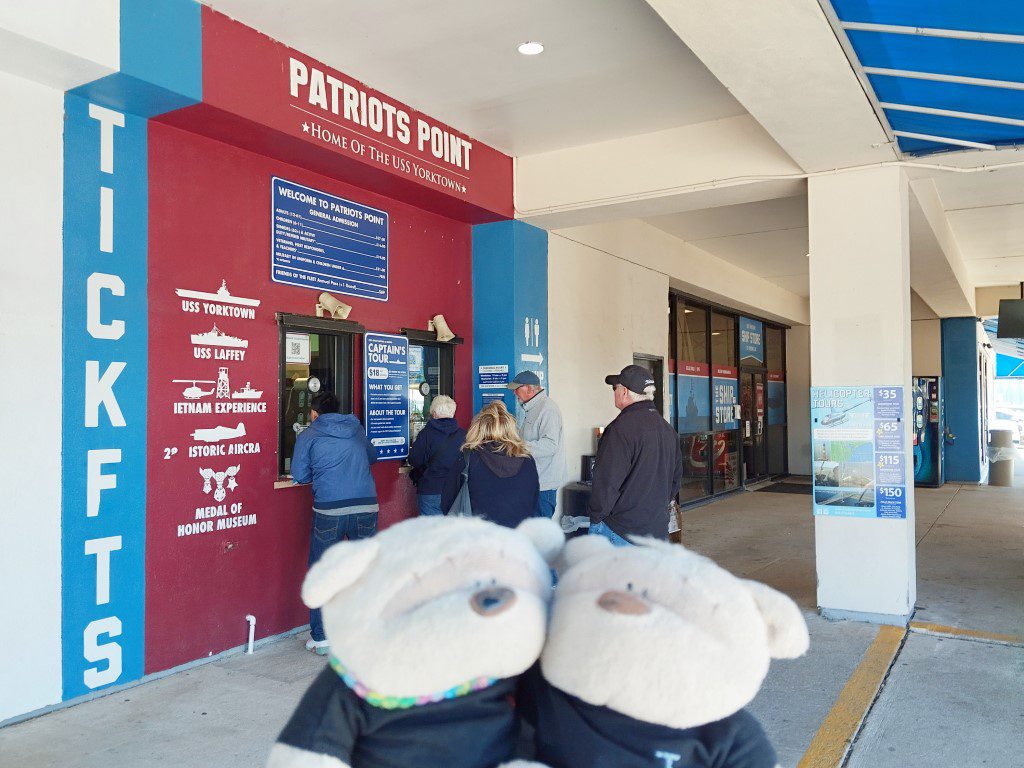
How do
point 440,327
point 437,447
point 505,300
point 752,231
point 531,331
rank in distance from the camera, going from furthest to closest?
1. point 752,231
2. point 531,331
3. point 505,300
4. point 440,327
5. point 437,447

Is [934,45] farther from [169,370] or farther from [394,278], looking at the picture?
[169,370]

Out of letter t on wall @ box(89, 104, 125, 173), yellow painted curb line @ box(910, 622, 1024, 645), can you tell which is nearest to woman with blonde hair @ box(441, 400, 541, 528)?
letter t on wall @ box(89, 104, 125, 173)

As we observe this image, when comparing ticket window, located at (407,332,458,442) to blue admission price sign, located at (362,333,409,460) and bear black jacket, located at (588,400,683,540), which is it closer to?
blue admission price sign, located at (362,333,409,460)

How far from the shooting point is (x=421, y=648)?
3.73 feet

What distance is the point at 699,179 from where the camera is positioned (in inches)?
221

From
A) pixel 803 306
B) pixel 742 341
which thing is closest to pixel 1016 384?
pixel 803 306

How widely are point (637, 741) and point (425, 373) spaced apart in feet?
16.4

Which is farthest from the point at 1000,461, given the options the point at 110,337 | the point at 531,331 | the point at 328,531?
the point at 110,337

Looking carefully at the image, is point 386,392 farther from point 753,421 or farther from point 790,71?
point 753,421

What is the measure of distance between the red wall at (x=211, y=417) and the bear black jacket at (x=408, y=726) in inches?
126

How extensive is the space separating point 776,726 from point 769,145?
3.75 meters

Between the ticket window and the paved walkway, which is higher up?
the ticket window

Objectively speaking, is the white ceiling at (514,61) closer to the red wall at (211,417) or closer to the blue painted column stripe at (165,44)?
the blue painted column stripe at (165,44)

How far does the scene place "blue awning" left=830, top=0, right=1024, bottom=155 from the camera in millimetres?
3398
